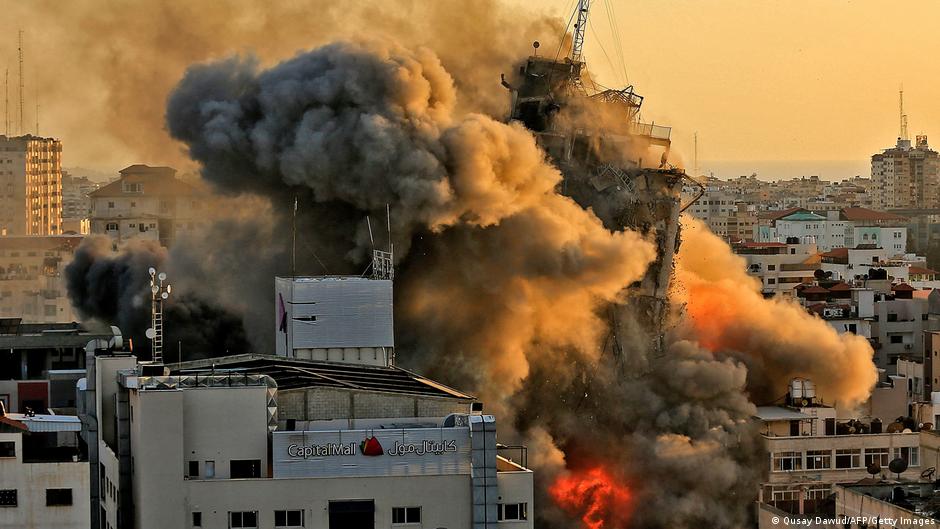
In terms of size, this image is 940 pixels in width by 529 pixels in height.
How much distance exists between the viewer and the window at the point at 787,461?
58.4m

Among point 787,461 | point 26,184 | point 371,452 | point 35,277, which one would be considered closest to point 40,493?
point 371,452

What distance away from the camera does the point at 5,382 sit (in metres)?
56.4

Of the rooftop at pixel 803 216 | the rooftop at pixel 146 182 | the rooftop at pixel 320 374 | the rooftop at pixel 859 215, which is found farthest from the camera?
the rooftop at pixel 859 215

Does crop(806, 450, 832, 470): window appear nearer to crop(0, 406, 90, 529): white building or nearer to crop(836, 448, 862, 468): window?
crop(836, 448, 862, 468): window

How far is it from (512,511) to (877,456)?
2029 cm

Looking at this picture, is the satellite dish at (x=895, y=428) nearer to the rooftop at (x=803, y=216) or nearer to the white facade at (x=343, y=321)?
the white facade at (x=343, y=321)

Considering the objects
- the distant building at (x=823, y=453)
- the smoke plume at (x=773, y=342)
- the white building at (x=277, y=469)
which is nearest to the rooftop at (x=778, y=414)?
the distant building at (x=823, y=453)

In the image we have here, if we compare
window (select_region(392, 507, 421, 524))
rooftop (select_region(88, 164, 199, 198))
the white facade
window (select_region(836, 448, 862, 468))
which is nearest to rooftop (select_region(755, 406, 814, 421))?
window (select_region(836, 448, 862, 468))

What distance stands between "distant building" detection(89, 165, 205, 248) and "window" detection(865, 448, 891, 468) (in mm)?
61707

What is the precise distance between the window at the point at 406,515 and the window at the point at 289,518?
64.6 inches

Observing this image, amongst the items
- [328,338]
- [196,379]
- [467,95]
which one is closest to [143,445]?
[196,379]

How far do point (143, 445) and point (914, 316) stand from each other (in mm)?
51940

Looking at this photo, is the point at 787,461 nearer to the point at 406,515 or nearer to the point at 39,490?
the point at 406,515

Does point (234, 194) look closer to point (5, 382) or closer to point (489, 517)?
point (5, 382)
